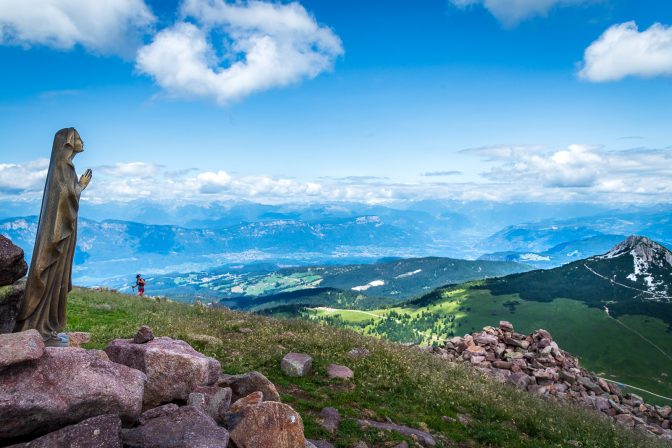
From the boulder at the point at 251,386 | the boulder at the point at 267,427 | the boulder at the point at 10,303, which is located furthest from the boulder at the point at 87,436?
the boulder at the point at 10,303

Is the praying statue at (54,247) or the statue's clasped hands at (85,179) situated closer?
the praying statue at (54,247)

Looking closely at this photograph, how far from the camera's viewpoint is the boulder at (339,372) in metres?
18.0

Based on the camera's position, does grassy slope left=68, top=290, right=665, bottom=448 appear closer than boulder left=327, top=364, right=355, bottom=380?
Yes

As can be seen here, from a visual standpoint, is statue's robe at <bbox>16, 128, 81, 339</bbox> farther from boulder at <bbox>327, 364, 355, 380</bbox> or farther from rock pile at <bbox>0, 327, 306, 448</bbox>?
boulder at <bbox>327, 364, 355, 380</bbox>

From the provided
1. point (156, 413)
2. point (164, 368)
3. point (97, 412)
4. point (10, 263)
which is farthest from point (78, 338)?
point (97, 412)

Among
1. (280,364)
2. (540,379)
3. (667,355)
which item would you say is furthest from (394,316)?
(280,364)

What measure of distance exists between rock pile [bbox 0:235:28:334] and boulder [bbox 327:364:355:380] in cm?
1147

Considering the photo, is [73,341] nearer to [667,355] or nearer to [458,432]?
[458,432]

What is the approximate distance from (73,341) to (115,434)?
13674 mm

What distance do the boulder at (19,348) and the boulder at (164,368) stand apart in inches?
144

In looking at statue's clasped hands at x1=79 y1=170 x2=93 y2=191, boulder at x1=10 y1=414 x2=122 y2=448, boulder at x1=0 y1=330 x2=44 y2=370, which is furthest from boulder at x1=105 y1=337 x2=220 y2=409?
statue's clasped hands at x1=79 y1=170 x2=93 y2=191

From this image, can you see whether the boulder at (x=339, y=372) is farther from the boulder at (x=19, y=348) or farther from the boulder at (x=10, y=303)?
the boulder at (x=19, y=348)

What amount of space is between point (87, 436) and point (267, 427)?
139 inches

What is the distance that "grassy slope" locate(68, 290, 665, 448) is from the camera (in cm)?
1483
